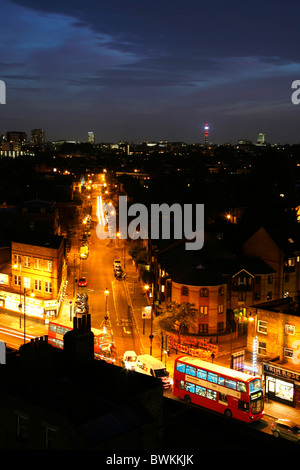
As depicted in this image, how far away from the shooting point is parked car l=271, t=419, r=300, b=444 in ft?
73.6

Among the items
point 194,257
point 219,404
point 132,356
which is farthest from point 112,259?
point 219,404

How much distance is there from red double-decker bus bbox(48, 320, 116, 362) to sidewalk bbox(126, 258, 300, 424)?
3.55 metres

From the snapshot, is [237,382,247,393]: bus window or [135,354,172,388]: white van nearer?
[237,382,247,393]: bus window

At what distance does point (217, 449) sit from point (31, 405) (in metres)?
4.93

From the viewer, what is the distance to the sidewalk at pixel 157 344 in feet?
90.2

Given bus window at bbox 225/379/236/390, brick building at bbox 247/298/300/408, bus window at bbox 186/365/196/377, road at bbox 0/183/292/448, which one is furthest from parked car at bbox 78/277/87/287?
bus window at bbox 225/379/236/390

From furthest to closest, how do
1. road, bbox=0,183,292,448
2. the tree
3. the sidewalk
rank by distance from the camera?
the tree < road, bbox=0,183,292,448 < the sidewalk

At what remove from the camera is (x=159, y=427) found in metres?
13.6

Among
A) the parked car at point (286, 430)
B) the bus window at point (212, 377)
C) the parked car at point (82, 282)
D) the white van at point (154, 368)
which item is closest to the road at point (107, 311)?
the parked car at point (82, 282)

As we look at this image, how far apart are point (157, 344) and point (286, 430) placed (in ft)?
52.0

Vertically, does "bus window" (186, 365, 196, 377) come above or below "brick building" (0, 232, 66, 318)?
below

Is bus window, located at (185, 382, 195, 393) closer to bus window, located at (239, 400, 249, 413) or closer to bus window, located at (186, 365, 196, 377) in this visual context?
bus window, located at (186, 365, 196, 377)

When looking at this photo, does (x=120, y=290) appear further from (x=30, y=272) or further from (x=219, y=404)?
(x=219, y=404)

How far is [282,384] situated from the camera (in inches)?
1119
